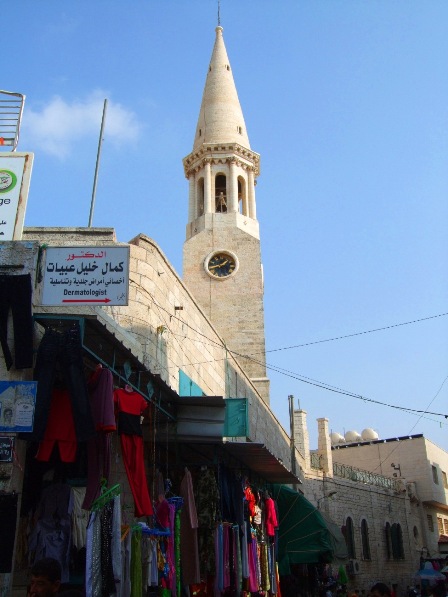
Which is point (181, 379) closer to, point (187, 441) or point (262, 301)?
point (187, 441)

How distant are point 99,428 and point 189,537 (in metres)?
2.69

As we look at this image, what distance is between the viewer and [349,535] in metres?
25.7

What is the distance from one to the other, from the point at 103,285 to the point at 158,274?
368 centimetres

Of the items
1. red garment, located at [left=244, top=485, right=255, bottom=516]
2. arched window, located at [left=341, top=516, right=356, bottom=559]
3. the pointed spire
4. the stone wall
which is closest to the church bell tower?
the pointed spire

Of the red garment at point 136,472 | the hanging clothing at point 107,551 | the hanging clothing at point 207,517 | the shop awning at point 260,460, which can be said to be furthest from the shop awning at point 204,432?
the hanging clothing at point 107,551

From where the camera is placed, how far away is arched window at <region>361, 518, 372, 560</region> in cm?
2647

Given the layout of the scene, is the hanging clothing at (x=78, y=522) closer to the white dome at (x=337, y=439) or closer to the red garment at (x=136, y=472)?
the red garment at (x=136, y=472)

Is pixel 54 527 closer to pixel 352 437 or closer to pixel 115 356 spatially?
pixel 115 356

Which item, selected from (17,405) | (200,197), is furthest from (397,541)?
(17,405)

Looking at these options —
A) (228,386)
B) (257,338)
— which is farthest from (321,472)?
(228,386)

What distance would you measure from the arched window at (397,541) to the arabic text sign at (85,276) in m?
27.0

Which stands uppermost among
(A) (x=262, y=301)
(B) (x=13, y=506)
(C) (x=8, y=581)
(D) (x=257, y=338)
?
(A) (x=262, y=301)

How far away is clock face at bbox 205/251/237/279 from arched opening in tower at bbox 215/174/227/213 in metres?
2.97

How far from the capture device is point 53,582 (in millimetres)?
3330
